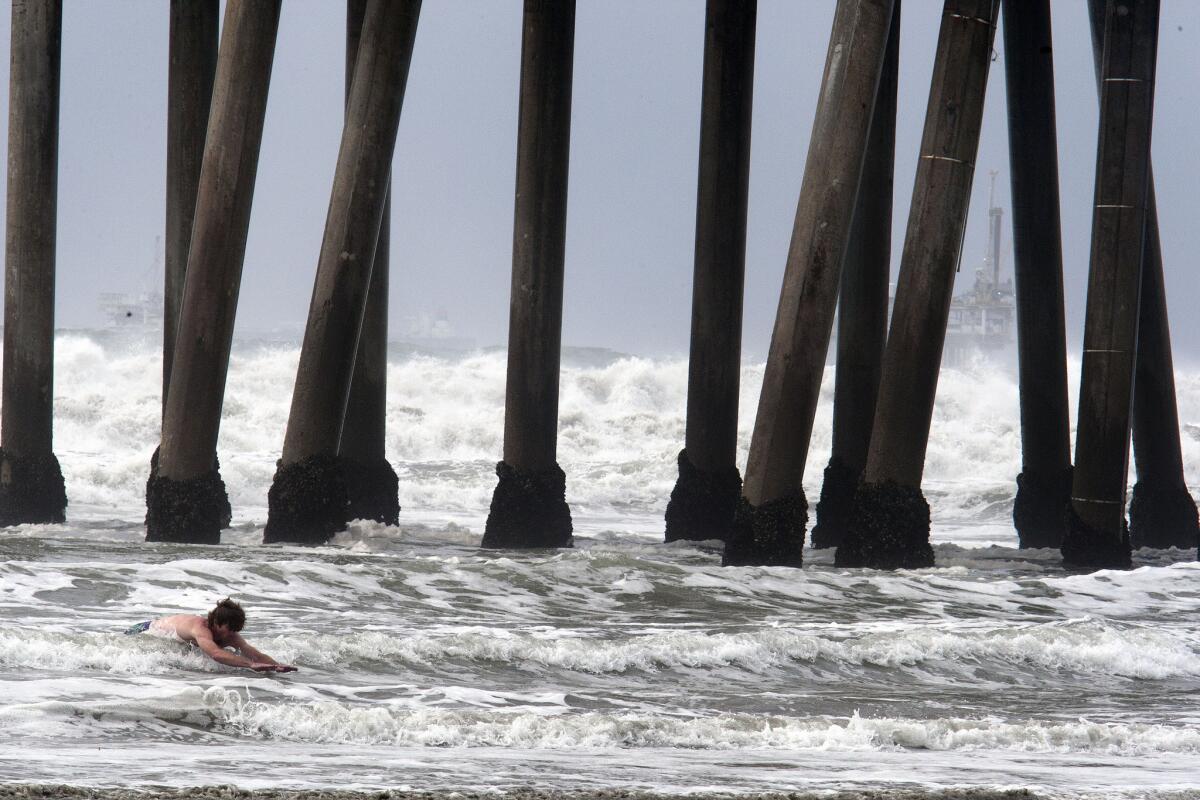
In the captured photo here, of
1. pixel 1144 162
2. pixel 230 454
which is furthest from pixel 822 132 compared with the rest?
pixel 230 454

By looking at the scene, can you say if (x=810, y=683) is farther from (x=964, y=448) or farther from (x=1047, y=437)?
(x=964, y=448)

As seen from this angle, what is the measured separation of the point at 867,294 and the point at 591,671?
6.35 meters

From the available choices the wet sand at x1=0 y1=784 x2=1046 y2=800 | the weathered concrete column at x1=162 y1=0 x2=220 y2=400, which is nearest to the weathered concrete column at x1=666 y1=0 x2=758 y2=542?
the weathered concrete column at x1=162 y1=0 x2=220 y2=400

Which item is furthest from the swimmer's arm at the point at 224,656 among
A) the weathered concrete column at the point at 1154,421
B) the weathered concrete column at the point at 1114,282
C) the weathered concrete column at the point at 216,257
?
the weathered concrete column at the point at 1154,421

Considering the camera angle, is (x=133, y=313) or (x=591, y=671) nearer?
(x=591, y=671)

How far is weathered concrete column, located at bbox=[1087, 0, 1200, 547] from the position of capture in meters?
13.0

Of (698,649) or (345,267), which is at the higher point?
(345,267)

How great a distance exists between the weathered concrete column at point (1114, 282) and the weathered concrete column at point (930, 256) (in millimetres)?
1696

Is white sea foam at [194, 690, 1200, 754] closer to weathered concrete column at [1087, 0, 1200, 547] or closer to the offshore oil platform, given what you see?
weathered concrete column at [1087, 0, 1200, 547]

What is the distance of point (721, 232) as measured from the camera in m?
13.0

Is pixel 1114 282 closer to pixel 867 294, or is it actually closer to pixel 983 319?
pixel 867 294

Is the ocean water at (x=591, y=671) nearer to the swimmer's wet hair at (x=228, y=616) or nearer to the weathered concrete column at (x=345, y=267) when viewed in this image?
the swimmer's wet hair at (x=228, y=616)

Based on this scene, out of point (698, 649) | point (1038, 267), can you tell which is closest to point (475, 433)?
point (1038, 267)

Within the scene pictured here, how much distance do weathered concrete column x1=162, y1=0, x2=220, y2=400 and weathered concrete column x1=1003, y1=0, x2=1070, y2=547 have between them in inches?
265
